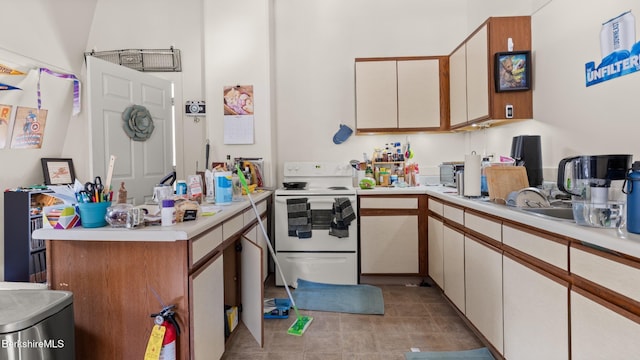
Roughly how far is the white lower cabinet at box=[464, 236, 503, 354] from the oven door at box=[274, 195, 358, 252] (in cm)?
112

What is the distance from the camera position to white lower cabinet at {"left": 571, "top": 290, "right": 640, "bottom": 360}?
3.28 ft

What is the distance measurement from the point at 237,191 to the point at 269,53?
68.6 inches

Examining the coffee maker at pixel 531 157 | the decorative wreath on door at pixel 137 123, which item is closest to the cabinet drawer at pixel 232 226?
the decorative wreath on door at pixel 137 123

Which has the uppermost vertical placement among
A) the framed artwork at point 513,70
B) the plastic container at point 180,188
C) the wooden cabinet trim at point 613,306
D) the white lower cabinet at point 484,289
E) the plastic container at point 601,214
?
the framed artwork at point 513,70

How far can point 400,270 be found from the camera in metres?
3.11

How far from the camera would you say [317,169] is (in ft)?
11.6

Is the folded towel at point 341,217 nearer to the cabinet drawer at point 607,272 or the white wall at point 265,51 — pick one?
the white wall at point 265,51

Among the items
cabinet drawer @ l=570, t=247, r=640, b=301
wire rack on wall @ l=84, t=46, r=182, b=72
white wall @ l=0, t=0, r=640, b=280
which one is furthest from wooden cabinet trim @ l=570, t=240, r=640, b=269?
wire rack on wall @ l=84, t=46, r=182, b=72

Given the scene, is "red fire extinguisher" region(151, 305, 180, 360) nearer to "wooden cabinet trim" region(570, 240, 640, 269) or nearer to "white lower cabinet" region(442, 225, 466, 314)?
"wooden cabinet trim" region(570, 240, 640, 269)

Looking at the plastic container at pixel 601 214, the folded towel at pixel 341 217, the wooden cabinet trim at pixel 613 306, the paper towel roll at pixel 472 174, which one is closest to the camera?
the wooden cabinet trim at pixel 613 306

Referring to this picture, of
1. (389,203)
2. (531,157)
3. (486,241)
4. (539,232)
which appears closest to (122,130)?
(389,203)

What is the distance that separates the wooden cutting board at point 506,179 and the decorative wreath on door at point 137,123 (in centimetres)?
307

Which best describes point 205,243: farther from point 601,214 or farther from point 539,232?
point 601,214

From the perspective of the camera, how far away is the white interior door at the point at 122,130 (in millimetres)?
2799
